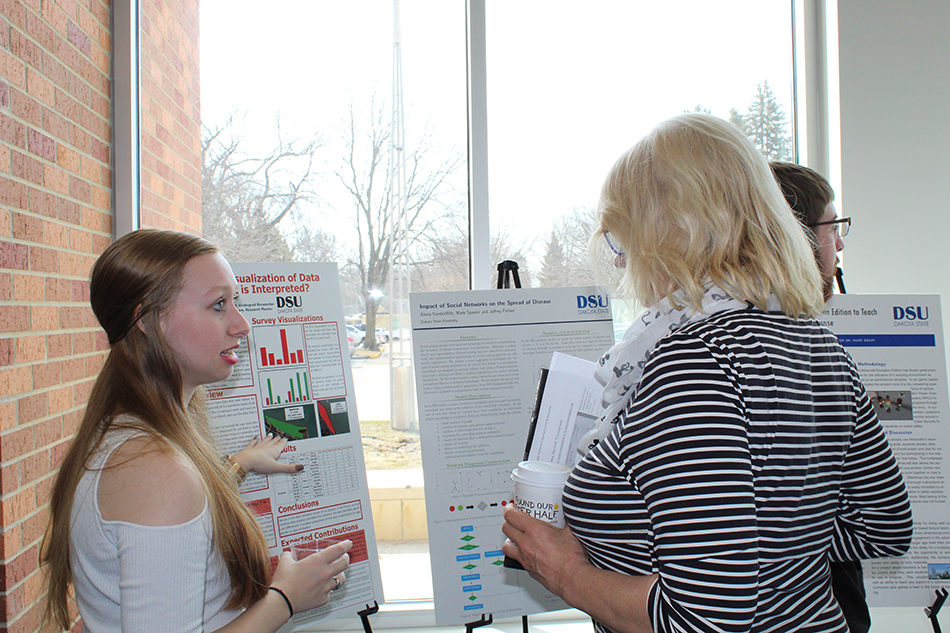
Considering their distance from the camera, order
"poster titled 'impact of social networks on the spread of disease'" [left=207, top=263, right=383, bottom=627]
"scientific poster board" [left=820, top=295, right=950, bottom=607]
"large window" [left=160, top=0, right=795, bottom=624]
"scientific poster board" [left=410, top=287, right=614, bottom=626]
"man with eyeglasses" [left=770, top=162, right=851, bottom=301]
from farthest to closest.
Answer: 1. "large window" [left=160, top=0, right=795, bottom=624]
2. "scientific poster board" [left=820, top=295, right=950, bottom=607]
3. "scientific poster board" [left=410, top=287, right=614, bottom=626]
4. "poster titled 'impact of social networks on the spread of disease'" [left=207, top=263, right=383, bottom=627]
5. "man with eyeglasses" [left=770, top=162, right=851, bottom=301]

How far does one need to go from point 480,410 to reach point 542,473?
88 centimetres

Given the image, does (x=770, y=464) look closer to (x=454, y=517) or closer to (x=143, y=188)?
(x=454, y=517)

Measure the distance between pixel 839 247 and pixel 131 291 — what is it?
1.82 m

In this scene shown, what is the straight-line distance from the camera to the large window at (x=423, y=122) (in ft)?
8.44

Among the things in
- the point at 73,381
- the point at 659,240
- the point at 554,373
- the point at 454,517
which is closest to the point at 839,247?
the point at 554,373

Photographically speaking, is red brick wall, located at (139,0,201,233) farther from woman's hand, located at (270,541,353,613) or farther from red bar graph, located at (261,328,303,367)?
woman's hand, located at (270,541,353,613)

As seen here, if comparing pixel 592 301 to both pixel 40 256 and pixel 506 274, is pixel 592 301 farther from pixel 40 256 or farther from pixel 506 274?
pixel 40 256

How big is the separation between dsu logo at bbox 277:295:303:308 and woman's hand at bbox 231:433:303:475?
1.35ft

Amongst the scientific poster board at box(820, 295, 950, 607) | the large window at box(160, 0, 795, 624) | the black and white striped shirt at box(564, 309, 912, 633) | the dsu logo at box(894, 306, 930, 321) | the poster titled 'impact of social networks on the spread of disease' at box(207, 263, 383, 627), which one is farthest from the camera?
the large window at box(160, 0, 795, 624)

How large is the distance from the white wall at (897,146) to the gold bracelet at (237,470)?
2606mm

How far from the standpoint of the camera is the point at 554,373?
1.42m

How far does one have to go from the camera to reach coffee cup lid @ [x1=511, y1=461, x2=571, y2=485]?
1.01m

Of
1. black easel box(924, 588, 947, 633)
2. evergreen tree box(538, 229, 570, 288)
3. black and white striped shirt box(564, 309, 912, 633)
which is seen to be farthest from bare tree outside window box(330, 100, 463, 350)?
black easel box(924, 588, 947, 633)

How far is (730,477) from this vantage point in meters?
0.72
